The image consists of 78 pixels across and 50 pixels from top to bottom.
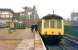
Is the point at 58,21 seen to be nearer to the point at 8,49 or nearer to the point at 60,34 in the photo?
the point at 60,34

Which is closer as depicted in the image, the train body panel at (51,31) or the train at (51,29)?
the train at (51,29)

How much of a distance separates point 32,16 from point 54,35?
5166cm

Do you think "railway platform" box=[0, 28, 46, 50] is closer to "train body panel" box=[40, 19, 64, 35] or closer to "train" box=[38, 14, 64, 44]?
"train" box=[38, 14, 64, 44]

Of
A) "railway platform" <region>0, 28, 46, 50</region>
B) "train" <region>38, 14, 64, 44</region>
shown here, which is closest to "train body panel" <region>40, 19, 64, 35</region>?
"train" <region>38, 14, 64, 44</region>

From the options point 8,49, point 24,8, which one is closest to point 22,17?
point 24,8

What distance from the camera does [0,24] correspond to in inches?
1917

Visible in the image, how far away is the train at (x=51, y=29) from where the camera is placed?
79.2 feet

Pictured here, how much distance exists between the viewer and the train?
24141 mm

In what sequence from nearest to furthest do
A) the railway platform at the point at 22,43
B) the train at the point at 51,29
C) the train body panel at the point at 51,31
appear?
1. the railway platform at the point at 22,43
2. the train at the point at 51,29
3. the train body panel at the point at 51,31

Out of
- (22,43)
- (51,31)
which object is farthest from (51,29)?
(22,43)

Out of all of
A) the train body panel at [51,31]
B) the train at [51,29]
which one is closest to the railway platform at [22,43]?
the train at [51,29]

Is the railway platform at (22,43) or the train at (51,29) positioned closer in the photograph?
the railway platform at (22,43)

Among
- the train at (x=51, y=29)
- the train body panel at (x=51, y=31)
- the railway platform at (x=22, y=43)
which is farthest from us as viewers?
the train body panel at (x=51, y=31)

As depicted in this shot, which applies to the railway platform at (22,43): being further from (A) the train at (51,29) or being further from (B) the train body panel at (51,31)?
(B) the train body panel at (51,31)
